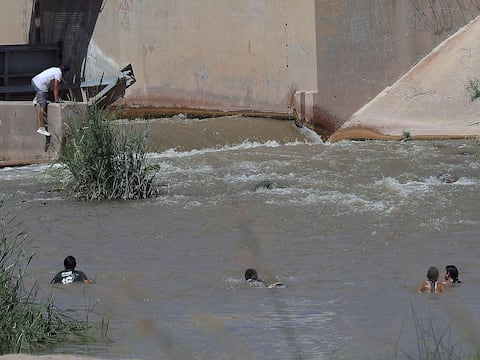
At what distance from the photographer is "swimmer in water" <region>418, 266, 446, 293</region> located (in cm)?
998

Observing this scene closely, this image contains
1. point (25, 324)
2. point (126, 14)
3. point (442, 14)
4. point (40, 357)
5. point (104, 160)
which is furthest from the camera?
point (126, 14)

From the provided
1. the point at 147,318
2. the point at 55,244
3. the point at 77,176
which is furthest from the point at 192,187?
the point at 147,318

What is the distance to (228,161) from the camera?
18.5 meters

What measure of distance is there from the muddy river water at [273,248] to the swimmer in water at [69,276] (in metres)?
0.17

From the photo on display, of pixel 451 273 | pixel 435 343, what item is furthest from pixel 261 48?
pixel 435 343

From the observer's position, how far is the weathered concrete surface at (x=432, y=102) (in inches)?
778

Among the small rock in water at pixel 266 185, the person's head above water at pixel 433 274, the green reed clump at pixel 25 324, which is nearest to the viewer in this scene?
the green reed clump at pixel 25 324

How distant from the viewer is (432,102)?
20234mm

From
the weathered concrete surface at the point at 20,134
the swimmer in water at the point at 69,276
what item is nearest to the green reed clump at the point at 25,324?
the swimmer in water at the point at 69,276

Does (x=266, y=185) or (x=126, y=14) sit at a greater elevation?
(x=126, y=14)

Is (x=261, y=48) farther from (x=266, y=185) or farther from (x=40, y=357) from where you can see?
(x=40, y=357)

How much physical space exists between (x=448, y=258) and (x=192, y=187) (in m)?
5.49

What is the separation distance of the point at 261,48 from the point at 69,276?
12.4 m

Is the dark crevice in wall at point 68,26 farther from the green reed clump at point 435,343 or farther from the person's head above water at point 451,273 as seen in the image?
the green reed clump at point 435,343
